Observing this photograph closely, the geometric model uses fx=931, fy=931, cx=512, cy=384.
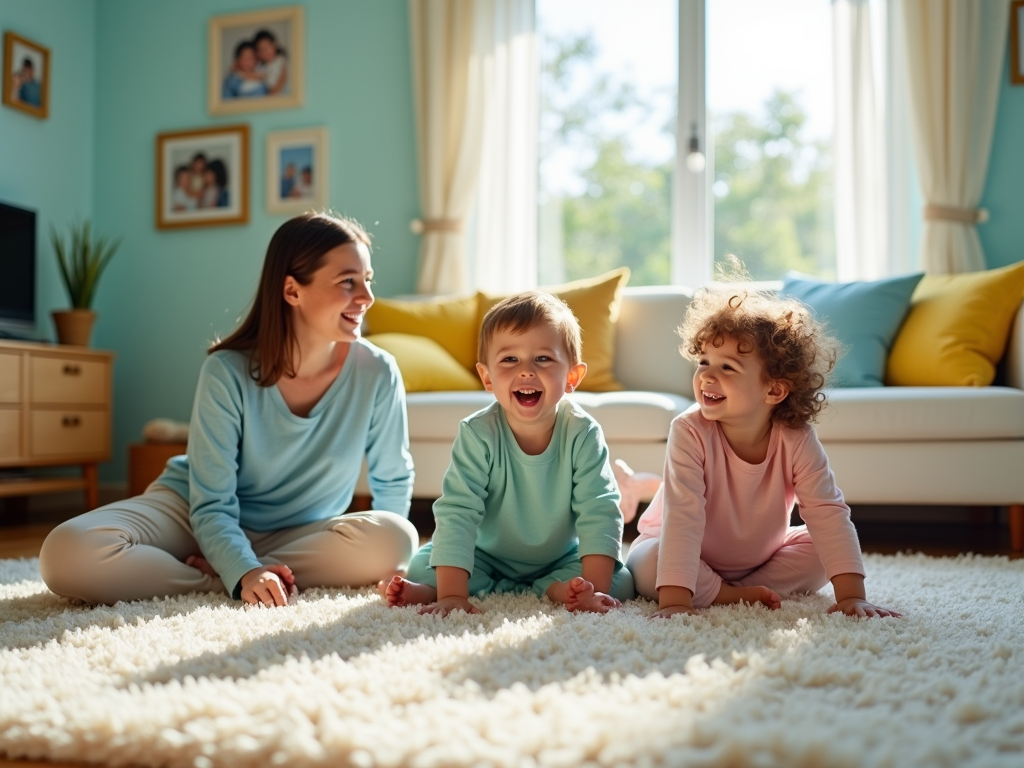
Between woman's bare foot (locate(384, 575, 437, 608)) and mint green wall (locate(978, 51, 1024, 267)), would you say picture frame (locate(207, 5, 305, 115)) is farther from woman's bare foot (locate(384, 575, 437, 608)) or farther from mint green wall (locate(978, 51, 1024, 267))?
woman's bare foot (locate(384, 575, 437, 608))

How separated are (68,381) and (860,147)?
339cm

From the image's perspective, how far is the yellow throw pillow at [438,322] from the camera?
11.6ft

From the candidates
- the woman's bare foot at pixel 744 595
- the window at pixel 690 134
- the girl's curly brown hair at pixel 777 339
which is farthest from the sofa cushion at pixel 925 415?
the window at pixel 690 134

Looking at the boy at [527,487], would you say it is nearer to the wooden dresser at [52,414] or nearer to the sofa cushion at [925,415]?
the sofa cushion at [925,415]

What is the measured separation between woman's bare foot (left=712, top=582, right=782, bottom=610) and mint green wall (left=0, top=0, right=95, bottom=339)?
376 cm

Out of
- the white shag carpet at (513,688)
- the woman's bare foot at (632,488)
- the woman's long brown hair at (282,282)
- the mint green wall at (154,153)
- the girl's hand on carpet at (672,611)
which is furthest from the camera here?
the mint green wall at (154,153)

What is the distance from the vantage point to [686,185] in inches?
159

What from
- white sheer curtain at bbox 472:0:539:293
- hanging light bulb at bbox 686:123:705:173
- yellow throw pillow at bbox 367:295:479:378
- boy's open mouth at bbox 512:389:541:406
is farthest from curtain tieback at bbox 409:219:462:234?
boy's open mouth at bbox 512:389:541:406

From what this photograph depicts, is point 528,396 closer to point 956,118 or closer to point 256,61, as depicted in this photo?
point 956,118

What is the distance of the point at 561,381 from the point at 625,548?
1.10 m

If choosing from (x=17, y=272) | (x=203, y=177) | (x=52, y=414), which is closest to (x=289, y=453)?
(x=52, y=414)

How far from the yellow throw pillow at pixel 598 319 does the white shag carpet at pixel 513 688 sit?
1805mm

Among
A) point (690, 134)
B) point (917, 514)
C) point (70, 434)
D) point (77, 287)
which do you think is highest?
point (690, 134)

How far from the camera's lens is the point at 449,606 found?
5.15 ft
